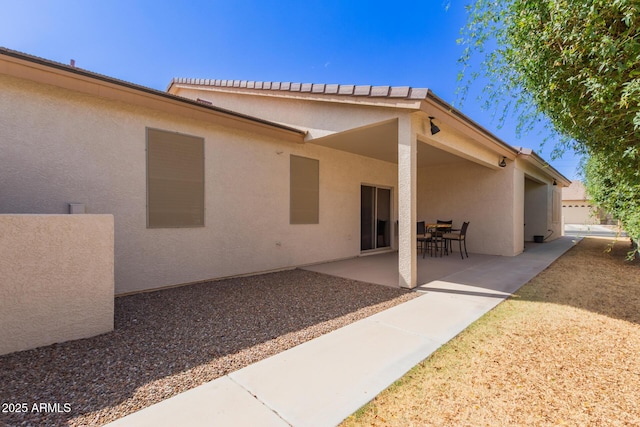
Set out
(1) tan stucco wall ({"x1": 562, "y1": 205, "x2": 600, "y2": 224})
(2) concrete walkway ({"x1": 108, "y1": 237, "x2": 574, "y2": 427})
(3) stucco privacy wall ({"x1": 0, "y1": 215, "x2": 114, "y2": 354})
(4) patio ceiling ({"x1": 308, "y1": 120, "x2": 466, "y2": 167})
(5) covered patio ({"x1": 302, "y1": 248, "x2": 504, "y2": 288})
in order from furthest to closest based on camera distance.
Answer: (1) tan stucco wall ({"x1": 562, "y1": 205, "x2": 600, "y2": 224})
(4) patio ceiling ({"x1": 308, "y1": 120, "x2": 466, "y2": 167})
(5) covered patio ({"x1": 302, "y1": 248, "x2": 504, "y2": 288})
(3) stucco privacy wall ({"x1": 0, "y1": 215, "x2": 114, "y2": 354})
(2) concrete walkway ({"x1": 108, "y1": 237, "x2": 574, "y2": 427})

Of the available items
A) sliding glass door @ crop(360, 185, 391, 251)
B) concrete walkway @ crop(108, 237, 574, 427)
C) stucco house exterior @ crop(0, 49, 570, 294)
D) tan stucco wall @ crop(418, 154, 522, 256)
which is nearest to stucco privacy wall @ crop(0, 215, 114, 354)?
stucco house exterior @ crop(0, 49, 570, 294)

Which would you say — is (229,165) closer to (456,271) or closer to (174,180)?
(174,180)

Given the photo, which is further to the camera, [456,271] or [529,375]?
[456,271]

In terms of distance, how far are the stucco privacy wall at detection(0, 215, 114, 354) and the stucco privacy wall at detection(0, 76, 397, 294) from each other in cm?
168

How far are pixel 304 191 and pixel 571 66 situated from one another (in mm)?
6057

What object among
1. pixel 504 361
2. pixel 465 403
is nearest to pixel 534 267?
pixel 504 361

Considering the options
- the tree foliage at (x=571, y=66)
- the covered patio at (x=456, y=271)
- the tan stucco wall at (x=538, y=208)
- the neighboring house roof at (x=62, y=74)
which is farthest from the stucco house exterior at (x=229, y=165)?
the tan stucco wall at (x=538, y=208)

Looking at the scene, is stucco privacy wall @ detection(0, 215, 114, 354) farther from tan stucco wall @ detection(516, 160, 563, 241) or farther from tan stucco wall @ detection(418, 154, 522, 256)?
tan stucco wall @ detection(516, 160, 563, 241)

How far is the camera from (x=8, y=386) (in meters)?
2.41

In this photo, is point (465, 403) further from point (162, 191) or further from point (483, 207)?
point (483, 207)

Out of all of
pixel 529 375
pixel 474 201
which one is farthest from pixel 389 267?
pixel 474 201

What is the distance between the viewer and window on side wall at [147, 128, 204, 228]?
5.37 m

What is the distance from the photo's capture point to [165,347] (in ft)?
10.5

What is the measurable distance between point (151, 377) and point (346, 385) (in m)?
1.81
